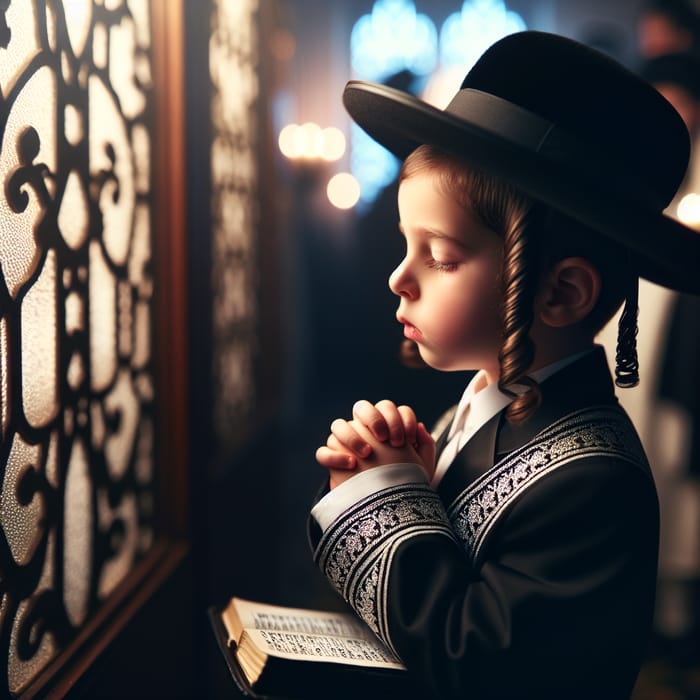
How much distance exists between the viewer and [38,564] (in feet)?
2.62

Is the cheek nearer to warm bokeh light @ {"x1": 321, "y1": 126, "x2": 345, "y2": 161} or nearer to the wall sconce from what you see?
the wall sconce

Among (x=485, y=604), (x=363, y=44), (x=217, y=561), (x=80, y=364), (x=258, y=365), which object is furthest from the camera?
(x=363, y=44)

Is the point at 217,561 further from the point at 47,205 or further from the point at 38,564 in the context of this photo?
the point at 47,205

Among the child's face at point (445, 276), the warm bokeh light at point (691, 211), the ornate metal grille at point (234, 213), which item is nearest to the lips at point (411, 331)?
the child's face at point (445, 276)

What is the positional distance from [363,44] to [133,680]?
4783 millimetres

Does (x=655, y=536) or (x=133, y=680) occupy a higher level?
(x=655, y=536)

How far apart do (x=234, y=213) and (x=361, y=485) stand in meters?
1.75

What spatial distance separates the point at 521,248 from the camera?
0.54 m

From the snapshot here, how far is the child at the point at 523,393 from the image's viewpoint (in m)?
0.53

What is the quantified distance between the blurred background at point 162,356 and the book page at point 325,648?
0.63ft

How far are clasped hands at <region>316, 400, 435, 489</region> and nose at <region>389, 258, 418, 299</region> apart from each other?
9 centimetres

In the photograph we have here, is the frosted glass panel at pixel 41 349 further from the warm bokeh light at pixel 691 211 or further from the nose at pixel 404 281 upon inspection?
the warm bokeh light at pixel 691 211

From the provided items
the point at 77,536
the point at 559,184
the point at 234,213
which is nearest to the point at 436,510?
the point at 559,184

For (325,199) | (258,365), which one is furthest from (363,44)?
(258,365)
